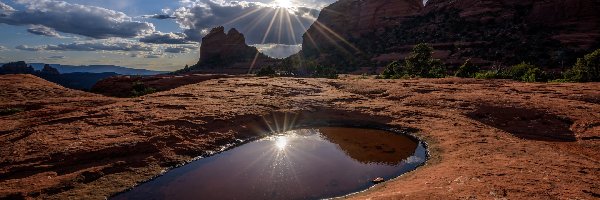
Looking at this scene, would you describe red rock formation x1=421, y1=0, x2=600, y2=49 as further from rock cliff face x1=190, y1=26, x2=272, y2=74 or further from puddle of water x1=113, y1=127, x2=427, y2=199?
rock cliff face x1=190, y1=26, x2=272, y2=74

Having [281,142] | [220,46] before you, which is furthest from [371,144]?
[220,46]

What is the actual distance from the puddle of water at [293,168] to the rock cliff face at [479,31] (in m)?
57.1

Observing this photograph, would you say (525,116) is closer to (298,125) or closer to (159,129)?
(298,125)

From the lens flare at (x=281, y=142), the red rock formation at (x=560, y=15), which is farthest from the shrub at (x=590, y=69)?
the red rock formation at (x=560, y=15)

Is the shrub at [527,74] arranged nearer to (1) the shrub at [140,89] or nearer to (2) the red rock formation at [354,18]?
(1) the shrub at [140,89]

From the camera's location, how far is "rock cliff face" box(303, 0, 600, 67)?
6544 centimetres

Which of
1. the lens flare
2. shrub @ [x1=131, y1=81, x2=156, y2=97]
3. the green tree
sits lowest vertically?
the lens flare

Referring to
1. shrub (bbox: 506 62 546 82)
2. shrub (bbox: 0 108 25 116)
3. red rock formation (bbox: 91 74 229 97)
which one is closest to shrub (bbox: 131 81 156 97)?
red rock formation (bbox: 91 74 229 97)

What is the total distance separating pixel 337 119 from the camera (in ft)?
66.8

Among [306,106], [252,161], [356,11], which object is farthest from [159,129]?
[356,11]

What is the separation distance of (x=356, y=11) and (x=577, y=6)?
66.1 m

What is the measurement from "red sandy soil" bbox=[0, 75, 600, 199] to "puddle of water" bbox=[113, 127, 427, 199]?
0.91 meters

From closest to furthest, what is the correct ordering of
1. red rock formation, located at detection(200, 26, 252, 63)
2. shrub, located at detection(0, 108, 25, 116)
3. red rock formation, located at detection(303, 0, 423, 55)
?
shrub, located at detection(0, 108, 25, 116) < red rock formation, located at detection(303, 0, 423, 55) < red rock formation, located at detection(200, 26, 252, 63)

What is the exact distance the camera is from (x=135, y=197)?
1051cm
